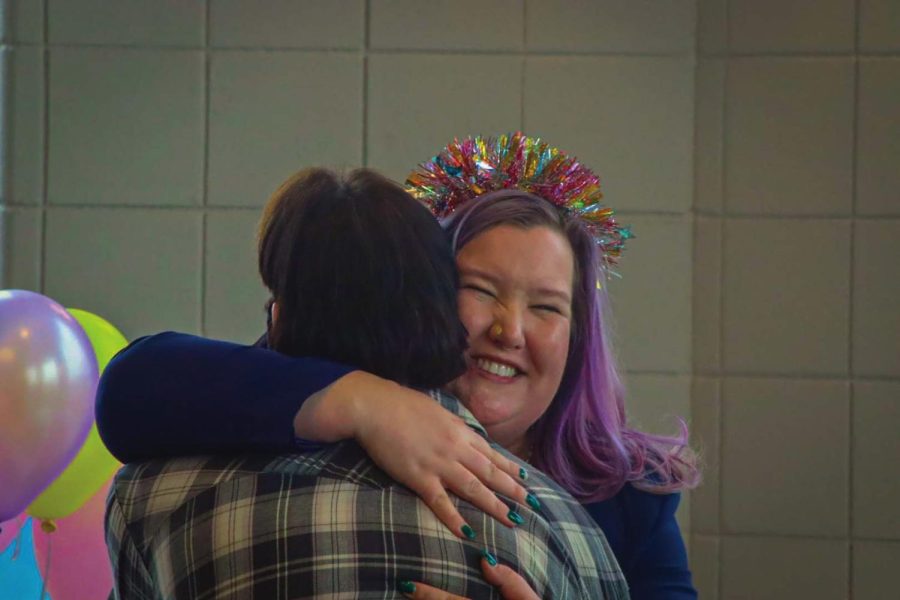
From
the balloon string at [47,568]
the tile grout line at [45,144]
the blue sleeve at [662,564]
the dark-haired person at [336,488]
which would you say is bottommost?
the balloon string at [47,568]

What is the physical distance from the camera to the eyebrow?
5.45 feet

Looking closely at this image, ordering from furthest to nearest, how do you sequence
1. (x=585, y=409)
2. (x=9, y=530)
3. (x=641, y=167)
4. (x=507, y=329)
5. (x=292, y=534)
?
(x=641, y=167) < (x=9, y=530) < (x=585, y=409) < (x=507, y=329) < (x=292, y=534)

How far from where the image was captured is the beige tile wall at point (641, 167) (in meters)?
3.09

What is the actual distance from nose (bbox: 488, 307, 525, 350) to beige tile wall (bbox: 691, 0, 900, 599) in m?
1.58

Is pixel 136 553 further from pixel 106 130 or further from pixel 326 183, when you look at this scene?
pixel 106 130

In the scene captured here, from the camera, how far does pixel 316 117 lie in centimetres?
311

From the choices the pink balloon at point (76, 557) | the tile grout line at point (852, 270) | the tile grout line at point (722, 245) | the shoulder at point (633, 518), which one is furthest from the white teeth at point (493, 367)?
the tile grout line at point (852, 270)

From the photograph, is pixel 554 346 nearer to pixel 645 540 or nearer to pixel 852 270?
pixel 645 540

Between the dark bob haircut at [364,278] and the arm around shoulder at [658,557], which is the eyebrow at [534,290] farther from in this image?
the dark bob haircut at [364,278]

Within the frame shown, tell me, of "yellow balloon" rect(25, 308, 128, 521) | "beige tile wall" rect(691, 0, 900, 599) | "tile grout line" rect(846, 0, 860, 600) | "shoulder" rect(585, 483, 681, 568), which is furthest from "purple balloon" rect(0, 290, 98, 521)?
"tile grout line" rect(846, 0, 860, 600)

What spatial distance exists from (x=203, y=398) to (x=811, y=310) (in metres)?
2.29

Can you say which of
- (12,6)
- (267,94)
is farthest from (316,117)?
(12,6)

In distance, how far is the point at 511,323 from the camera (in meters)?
1.64

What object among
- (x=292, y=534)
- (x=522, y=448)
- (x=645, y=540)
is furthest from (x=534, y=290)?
(x=292, y=534)
